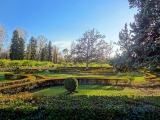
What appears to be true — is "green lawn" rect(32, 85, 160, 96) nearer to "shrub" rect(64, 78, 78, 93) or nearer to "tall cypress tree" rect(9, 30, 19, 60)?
"shrub" rect(64, 78, 78, 93)

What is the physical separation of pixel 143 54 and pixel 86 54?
3586 centimetres

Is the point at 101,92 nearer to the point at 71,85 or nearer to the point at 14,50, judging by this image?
the point at 71,85

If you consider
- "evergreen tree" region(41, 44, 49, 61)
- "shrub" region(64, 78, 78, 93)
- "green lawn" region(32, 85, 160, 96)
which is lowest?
"green lawn" region(32, 85, 160, 96)

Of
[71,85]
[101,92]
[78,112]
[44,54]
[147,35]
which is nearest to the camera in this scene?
[78,112]

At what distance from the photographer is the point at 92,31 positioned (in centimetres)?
4453

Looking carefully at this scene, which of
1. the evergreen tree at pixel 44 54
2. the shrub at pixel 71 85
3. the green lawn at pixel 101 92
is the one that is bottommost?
the green lawn at pixel 101 92

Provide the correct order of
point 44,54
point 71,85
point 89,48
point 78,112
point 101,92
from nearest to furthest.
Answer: point 78,112 → point 71,85 → point 101,92 → point 89,48 → point 44,54

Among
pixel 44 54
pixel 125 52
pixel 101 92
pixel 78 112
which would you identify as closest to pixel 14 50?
pixel 44 54

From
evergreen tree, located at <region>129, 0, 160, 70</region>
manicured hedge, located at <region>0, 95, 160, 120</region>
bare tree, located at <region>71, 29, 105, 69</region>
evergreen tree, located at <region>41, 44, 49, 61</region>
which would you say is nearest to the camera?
manicured hedge, located at <region>0, 95, 160, 120</region>

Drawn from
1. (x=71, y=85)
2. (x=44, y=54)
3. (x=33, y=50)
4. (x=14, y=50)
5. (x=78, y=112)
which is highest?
(x=33, y=50)

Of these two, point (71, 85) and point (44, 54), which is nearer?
point (71, 85)

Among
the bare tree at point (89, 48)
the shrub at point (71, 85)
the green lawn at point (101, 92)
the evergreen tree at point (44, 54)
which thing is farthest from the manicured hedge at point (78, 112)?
the evergreen tree at point (44, 54)

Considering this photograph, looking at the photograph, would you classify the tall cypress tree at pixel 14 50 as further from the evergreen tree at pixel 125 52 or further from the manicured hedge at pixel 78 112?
the manicured hedge at pixel 78 112

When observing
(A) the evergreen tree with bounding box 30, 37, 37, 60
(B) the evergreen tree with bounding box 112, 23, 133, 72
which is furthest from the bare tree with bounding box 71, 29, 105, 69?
(B) the evergreen tree with bounding box 112, 23, 133, 72
